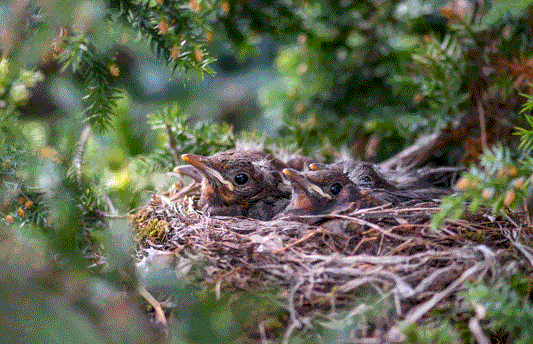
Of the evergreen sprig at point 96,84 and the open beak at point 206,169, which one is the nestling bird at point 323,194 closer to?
the open beak at point 206,169

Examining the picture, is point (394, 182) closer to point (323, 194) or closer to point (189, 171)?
Result: point (323, 194)

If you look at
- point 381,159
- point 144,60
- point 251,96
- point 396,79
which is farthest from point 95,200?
point 251,96

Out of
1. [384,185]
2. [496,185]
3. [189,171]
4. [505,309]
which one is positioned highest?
[496,185]

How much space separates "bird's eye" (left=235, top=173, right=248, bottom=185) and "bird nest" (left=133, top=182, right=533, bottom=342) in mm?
181

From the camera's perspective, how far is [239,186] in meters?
1.81

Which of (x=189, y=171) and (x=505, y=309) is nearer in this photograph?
(x=505, y=309)

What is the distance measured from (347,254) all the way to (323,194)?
1.08 feet

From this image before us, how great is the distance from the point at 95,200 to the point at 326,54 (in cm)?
154

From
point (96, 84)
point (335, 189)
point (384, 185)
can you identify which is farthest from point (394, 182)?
point (96, 84)

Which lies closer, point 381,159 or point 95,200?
point 95,200

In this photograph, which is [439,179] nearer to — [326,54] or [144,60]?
[326,54]

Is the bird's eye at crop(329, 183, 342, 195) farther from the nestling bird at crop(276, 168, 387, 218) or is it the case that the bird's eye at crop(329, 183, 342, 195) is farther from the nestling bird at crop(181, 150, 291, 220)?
the nestling bird at crop(181, 150, 291, 220)

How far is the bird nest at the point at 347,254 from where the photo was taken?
111cm

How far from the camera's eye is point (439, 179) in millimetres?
2146
